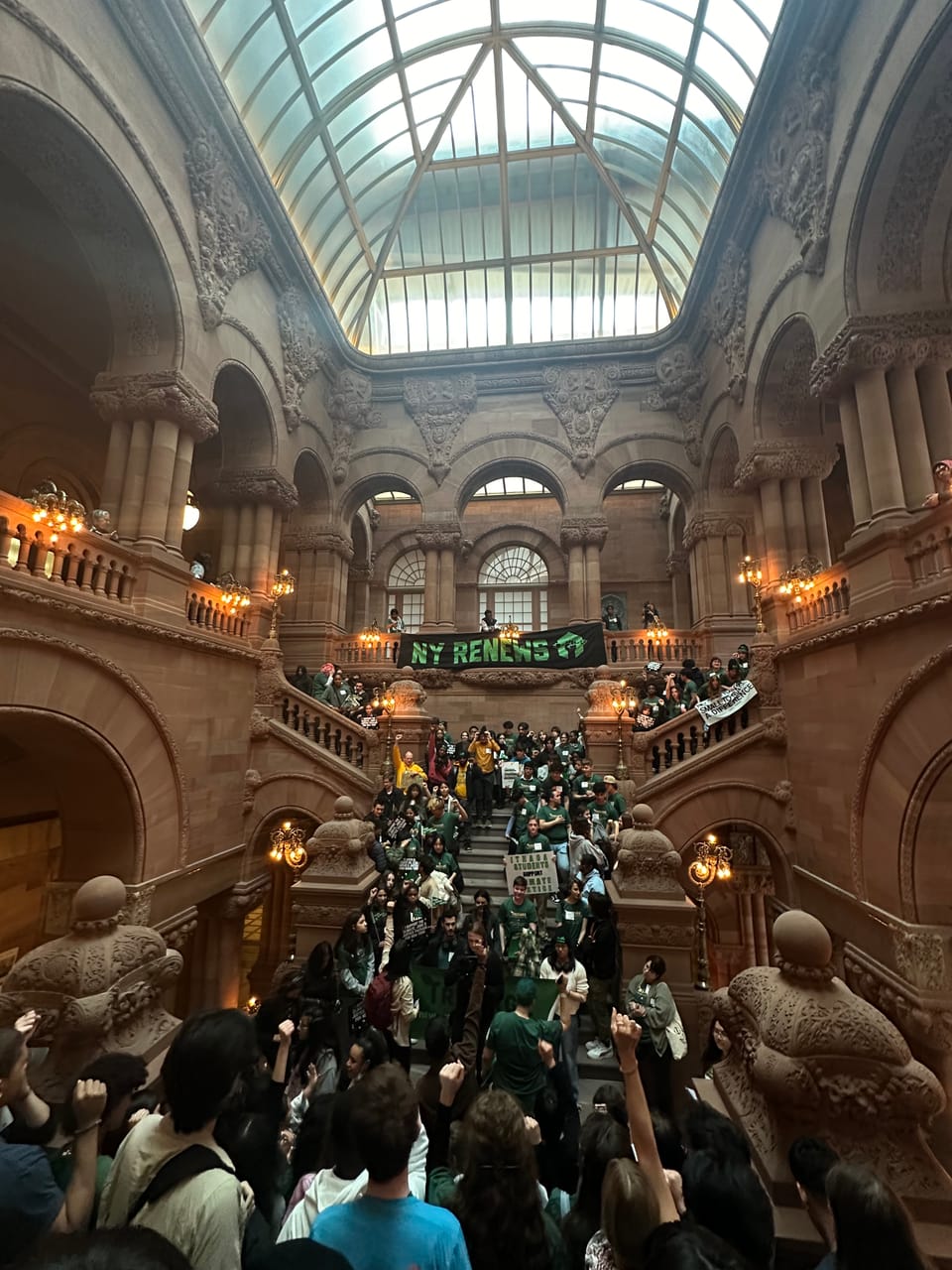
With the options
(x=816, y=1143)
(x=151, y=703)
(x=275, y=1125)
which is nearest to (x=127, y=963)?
(x=275, y=1125)

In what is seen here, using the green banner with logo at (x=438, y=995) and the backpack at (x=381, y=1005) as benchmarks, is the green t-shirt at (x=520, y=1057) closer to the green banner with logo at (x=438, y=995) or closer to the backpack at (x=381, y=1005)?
the backpack at (x=381, y=1005)

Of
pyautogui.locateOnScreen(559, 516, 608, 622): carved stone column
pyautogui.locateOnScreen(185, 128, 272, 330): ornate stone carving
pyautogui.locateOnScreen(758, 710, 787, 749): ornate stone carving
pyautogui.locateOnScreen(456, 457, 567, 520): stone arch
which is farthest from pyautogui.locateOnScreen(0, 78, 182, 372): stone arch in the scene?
pyautogui.locateOnScreen(758, 710, 787, 749): ornate stone carving

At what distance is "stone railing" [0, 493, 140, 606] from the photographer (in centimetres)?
700

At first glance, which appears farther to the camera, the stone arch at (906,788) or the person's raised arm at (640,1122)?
the stone arch at (906,788)

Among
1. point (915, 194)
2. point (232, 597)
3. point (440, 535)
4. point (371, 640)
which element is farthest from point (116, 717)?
point (915, 194)

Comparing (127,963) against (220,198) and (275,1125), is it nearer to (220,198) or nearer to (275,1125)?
(275,1125)

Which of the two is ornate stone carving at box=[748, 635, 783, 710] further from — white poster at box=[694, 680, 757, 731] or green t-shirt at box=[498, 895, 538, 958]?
green t-shirt at box=[498, 895, 538, 958]

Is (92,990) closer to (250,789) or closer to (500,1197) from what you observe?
(500,1197)

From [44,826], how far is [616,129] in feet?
76.1

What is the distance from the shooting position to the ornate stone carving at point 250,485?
50.1 ft

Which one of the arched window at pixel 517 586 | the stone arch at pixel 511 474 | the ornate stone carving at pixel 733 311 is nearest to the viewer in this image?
the ornate stone carving at pixel 733 311

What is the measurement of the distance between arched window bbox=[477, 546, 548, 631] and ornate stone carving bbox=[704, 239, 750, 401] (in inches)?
404

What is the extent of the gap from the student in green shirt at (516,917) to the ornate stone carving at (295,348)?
14.0 meters

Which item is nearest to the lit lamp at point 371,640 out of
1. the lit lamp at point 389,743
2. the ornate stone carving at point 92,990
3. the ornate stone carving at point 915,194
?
the lit lamp at point 389,743
